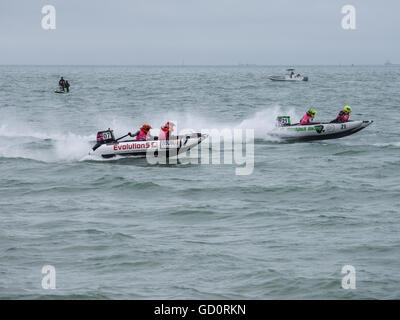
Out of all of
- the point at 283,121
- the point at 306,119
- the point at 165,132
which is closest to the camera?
the point at 165,132

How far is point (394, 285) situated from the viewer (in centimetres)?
985

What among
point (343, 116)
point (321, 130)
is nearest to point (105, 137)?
point (321, 130)

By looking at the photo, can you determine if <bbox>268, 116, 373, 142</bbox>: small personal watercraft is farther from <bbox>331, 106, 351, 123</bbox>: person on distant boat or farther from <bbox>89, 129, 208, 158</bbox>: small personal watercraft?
<bbox>89, 129, 208, 158</bbox>: small personal watercraft

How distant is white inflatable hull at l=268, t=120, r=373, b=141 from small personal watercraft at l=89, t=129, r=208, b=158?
236 inches

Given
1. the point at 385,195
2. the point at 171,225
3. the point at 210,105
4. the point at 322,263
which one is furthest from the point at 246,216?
the point at 210,105

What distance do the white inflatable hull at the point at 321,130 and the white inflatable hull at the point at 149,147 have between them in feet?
19.7

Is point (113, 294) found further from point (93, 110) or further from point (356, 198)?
point (93, 110)

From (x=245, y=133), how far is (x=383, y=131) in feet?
23.8

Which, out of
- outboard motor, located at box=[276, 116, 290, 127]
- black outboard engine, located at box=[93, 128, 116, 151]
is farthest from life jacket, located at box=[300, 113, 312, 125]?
black outboard engine, located at box=[93, 128, 116, 151]

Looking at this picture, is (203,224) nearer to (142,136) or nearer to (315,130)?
(142,136)

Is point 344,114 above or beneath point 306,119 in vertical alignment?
above

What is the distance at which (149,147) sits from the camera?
21078mm

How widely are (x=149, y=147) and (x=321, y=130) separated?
8.42 metres
